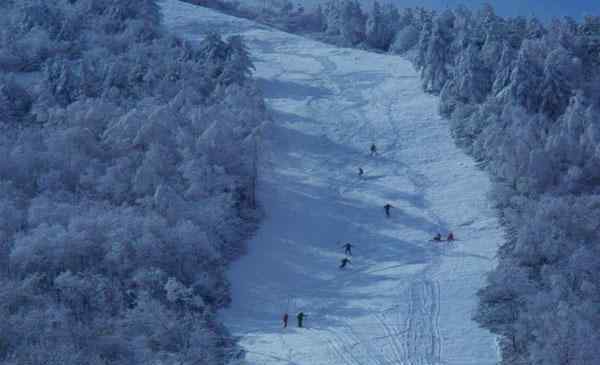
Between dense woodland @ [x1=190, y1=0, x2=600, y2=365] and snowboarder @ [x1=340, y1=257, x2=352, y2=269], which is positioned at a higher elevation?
dense woodland @ [x1=190, y1=0, x2=600, y2=365]

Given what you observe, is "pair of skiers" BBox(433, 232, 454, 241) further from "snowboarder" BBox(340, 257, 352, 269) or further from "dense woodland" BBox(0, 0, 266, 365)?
"dense woodland" BBox(0, 0, 266, 365)

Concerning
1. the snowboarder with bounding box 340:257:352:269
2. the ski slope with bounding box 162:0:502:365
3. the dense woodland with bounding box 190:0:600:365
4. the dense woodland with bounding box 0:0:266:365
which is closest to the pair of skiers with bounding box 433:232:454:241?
the ski slope with bounding box 162:0:502:365

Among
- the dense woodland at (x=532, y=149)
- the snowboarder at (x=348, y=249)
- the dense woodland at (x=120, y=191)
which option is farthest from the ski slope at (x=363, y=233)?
the dense woodland at (x=120, y=191)

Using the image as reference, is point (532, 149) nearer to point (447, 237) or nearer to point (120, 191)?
point (447, 237)

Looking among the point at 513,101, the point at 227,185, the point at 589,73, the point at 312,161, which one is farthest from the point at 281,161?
the point at 589,73

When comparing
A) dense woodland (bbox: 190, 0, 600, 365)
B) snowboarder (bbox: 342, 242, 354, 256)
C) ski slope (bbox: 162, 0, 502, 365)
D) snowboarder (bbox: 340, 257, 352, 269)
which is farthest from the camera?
snowboarder (bbox: 342, 242, 354, 256)

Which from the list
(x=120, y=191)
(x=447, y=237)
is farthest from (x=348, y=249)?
(x=120, y=191)
